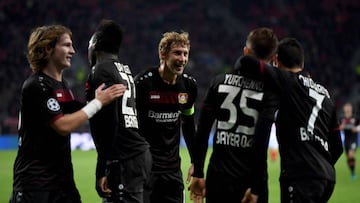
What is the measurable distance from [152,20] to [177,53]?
88.1 feet

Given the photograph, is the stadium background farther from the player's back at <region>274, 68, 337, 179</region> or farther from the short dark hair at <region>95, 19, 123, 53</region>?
the player's back at <region>274, 68, 337, 179</region>

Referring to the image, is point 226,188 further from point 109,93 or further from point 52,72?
point 52,72

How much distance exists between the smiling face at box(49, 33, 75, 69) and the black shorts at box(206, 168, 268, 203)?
1.41 meters

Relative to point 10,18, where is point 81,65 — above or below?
below

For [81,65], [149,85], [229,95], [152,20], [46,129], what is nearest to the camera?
[46,129]

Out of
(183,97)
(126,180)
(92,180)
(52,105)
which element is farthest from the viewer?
(92,180)

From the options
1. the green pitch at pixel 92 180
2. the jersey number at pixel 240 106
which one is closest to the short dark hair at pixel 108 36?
the jersey number at pixel 240 106

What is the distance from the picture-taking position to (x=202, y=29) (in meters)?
33.3

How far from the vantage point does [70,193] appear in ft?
15.2

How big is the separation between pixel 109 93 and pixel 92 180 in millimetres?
9671

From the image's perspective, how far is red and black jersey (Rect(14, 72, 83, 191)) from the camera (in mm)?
4461

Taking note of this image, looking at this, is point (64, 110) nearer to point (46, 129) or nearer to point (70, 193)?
point (46, 129)

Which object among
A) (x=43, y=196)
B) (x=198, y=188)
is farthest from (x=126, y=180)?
(x=43, y=196)

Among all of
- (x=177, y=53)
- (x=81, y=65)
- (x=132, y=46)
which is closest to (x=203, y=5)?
(x=132, y=46)
